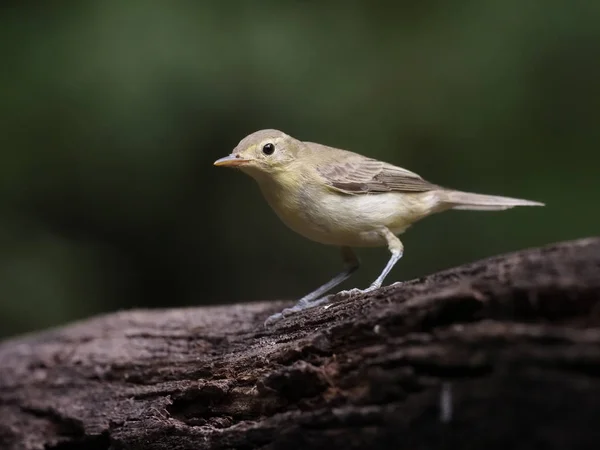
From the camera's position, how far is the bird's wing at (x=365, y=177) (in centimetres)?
379

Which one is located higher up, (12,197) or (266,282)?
(12,197)

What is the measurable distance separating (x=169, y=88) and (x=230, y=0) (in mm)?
936

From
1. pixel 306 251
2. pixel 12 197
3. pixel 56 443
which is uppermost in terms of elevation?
pixel 12 197

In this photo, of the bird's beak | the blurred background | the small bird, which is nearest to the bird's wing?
the small bird

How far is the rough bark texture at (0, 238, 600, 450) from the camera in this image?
163cm

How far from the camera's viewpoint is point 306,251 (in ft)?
20.2

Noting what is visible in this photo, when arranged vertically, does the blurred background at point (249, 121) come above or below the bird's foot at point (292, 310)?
above

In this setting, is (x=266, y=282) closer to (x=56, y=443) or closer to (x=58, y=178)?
(x=58, y=178)

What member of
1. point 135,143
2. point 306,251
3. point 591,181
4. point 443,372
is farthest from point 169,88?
point 443,372

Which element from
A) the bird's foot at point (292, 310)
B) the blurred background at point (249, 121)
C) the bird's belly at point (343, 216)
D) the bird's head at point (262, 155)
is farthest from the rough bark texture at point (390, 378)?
the blurred background at point (249, 121)

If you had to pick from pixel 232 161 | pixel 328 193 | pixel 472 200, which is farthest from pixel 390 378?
pixel 472 200

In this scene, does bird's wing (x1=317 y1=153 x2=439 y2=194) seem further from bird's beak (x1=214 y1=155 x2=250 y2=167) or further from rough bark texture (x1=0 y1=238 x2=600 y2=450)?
rough bark texture (x1=0 y1=238 x2=600 y2=450)

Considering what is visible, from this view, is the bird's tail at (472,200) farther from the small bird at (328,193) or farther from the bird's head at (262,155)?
the bird's head at (262,155)

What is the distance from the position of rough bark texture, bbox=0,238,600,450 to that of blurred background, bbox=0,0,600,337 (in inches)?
95.9
